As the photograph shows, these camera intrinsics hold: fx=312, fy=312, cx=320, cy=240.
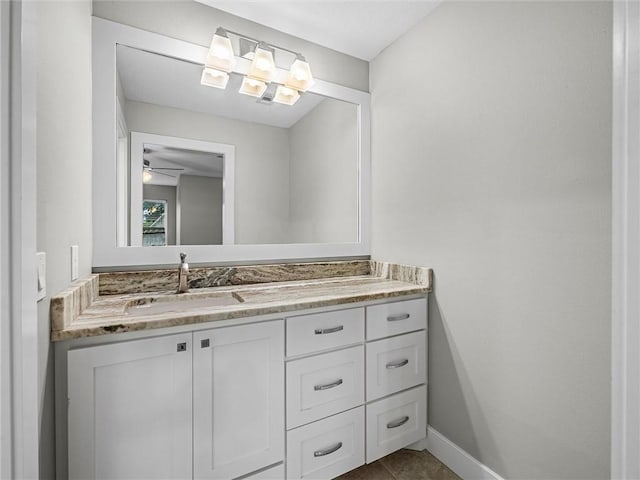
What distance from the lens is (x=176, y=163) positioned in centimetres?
168

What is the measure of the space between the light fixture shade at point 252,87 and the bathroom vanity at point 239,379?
113cm

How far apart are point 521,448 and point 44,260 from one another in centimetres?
182

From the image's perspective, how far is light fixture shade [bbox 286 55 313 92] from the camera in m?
1.88

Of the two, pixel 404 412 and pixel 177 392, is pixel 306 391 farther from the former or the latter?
pixel 404 412

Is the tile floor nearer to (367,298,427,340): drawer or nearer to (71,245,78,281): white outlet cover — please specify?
(367,298,427,340): drawer

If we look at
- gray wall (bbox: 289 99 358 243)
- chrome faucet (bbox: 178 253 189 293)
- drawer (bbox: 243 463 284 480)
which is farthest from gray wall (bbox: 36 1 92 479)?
gray wall (bbox: 289 99 358 243)

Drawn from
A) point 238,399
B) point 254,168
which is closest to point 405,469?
point 238,399

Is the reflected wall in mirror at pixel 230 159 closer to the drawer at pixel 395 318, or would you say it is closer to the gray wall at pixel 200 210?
the gray wall at pixel 200 210

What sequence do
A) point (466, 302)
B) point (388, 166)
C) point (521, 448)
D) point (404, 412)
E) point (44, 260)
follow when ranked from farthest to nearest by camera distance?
point (388, 166)
point (404, 412)
point (466, 302)
point (521, 448)
point (44, 260)

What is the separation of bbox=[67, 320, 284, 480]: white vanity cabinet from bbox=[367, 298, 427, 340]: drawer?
47cm

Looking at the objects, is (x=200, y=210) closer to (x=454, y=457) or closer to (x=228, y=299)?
(x=228, y=299)

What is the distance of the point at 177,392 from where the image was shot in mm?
1110

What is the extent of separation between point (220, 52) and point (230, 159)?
554mm
